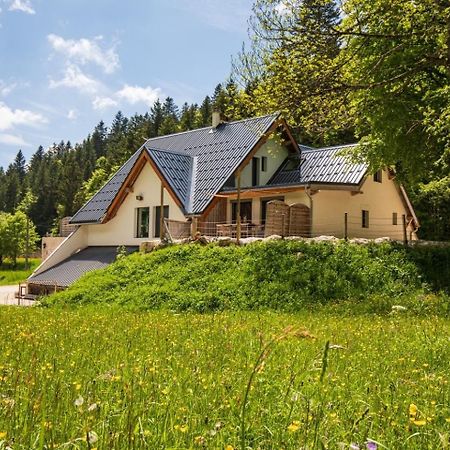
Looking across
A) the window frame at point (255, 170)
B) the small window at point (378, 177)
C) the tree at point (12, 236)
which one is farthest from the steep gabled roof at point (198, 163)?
the tree at point (12, 236)

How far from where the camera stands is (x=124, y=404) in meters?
3.14

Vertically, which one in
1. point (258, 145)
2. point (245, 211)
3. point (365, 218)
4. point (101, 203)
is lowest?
point (365, 218)

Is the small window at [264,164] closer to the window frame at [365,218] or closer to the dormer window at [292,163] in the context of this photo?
the dormer window at [292,163]

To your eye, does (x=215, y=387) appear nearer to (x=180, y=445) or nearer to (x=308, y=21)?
(x=180, y=445)

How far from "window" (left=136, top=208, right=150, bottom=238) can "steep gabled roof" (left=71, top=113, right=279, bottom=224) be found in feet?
9.13

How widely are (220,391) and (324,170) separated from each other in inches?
1015

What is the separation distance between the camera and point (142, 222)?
31453mm

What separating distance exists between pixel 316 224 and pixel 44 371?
2193 centimetres

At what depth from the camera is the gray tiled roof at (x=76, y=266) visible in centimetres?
2887

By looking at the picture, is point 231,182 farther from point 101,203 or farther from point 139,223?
point 101,203

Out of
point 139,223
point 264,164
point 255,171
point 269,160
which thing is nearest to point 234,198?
point 255,171

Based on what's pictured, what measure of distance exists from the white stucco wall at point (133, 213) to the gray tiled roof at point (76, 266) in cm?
77

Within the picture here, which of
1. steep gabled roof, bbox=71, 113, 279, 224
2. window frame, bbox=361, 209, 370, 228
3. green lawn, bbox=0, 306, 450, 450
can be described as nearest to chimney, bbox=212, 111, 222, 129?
steep gabled roof, bbox=71, 113, 279, 224

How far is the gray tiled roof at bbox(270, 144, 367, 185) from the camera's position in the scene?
2678 cm
